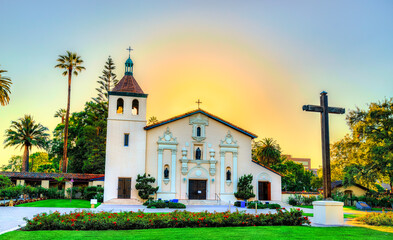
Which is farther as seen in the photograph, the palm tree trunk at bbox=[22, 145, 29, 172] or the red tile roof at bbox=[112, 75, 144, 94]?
the palm tree trunk at bbox=[22, 145, 29, 172]

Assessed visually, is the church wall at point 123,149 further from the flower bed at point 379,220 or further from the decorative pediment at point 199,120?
the flower bed at point 379,220

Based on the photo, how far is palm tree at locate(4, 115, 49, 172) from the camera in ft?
163

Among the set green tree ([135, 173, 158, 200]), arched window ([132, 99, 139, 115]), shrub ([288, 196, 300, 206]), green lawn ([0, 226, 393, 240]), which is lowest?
shrub ([288, 196, 300, 206])

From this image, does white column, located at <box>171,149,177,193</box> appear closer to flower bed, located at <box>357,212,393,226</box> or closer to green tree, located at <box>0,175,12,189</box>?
green tree, located at <box>0,175,12,189</box>

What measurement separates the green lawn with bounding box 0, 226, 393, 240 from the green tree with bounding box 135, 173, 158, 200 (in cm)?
1853

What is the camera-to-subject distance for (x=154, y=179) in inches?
1268

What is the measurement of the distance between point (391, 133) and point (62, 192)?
32.4 metres

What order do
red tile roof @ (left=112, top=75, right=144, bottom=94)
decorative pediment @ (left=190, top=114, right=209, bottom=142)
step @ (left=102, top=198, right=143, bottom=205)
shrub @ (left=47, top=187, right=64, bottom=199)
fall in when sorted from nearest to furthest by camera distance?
step @ (left=102, top=198, right=143, bottom=205)
decorative pediment @ (left=190, top=114, right=209, bottom=142)
red tile roof @ (left=112, top=75, right=144, bottom=94)
shrub @ (left=47, top=187, right=64, bottom=199)

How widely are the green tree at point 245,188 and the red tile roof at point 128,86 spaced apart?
41.5 feet

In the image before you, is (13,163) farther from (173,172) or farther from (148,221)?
(148,221)

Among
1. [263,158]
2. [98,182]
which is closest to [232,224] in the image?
[98,182]

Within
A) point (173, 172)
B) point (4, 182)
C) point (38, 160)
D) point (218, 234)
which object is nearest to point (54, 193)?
point (4, 182)

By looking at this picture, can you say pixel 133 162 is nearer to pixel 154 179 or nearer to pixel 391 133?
pixel 154 179

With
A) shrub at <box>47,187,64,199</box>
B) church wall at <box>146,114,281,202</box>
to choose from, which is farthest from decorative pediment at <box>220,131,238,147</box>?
shrub at <box>47,187,64,199</box>
